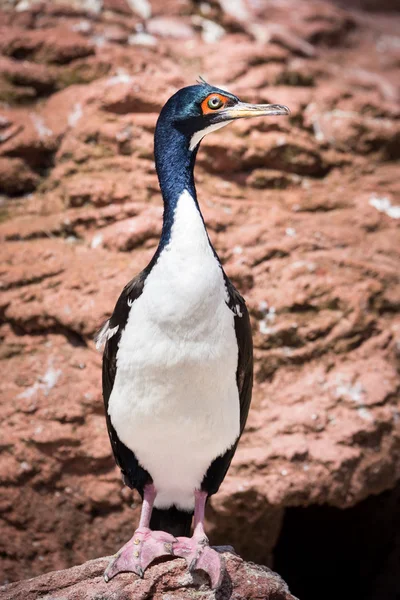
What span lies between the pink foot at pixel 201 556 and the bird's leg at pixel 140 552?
52 mm

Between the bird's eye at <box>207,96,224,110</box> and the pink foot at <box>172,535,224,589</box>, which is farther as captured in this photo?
the bird's eye at <box>207,96,224,110</box>

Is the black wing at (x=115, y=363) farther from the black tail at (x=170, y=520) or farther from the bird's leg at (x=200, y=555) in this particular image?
the bird's leg at (x=200, y=555)

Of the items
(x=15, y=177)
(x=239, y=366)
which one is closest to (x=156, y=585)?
(x=239, y=366)

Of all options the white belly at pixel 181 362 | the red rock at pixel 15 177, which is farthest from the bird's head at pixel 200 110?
the red rock at pixel 15 177

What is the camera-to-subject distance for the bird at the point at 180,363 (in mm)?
2959

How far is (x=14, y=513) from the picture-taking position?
4117mm

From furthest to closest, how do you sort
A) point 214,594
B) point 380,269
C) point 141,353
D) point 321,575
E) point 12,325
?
point 321,575, point 380,269, point 12,325, point 141,353, point 214,594

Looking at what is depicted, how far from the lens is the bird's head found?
3.29 metres

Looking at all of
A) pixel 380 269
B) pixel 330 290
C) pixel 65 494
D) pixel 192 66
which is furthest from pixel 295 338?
pixel 192 66

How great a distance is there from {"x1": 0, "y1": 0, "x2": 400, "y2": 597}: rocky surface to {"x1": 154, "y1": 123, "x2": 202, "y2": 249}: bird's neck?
51.0 inches

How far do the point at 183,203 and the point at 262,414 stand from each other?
171 centimetres

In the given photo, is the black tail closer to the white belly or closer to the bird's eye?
the white belly

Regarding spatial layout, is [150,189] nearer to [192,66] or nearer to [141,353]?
[192,66]

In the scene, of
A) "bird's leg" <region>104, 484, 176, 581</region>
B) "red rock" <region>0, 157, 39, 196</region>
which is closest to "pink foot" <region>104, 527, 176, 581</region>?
"bird's leg" <region>104, 484, 176, 581</region>
